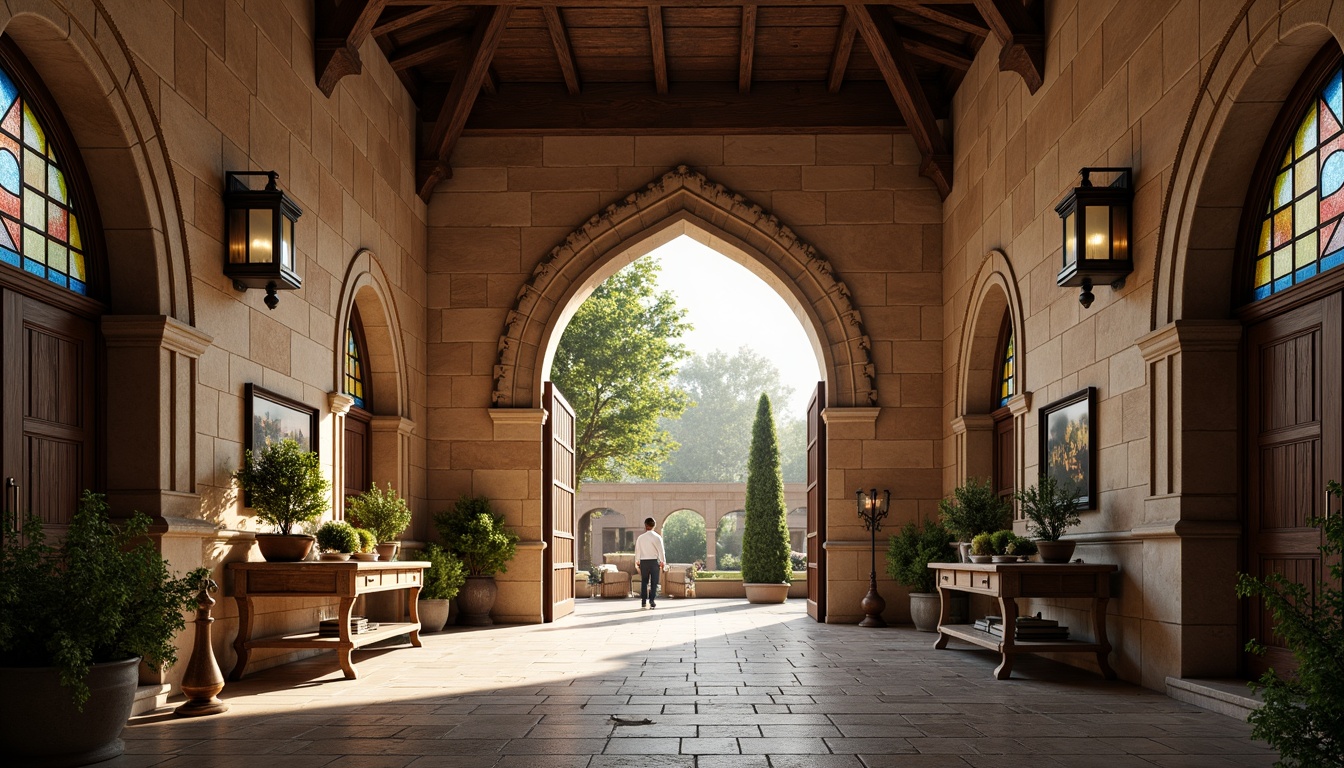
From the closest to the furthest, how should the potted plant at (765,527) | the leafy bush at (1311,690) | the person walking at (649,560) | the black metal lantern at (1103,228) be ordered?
the leafy bush at (1311,690) < the black metal lantern at (1103,228) < the person walking at (649,560) < the potted plant at (765,527)

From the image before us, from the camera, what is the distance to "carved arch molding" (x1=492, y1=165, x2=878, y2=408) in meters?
10.9

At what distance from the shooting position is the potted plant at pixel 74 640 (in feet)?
13.0

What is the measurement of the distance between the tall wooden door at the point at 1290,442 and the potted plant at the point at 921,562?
411cm

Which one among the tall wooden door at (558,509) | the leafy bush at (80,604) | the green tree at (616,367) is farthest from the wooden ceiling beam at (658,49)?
the green tree at (616,367)

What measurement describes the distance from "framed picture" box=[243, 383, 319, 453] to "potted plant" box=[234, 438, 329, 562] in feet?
0.47

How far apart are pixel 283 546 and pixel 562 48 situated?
5280 millimetres

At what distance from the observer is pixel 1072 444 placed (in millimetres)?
7309

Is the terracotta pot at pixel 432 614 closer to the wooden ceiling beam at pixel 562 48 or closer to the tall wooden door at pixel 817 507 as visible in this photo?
the tall wooden door at pixel 817 507

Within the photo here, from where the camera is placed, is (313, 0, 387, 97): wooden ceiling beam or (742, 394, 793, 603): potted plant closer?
(313, 0, 387, 97): wooden ceiling beam

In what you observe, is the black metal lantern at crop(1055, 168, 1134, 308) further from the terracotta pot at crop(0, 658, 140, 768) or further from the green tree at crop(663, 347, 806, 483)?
the green tree at crop(663, 347, 806, 483)

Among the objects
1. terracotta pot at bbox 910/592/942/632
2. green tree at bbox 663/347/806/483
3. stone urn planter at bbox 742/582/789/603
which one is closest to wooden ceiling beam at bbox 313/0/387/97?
terracotta pot at bbox 910/592/942/632

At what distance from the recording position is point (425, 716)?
512cm

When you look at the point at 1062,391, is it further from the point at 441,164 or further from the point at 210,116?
the point at 441,164

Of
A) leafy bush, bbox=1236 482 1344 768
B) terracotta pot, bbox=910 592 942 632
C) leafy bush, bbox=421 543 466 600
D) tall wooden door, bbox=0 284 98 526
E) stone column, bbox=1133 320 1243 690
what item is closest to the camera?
leafy bush, bbox=1236 482 1344 768
